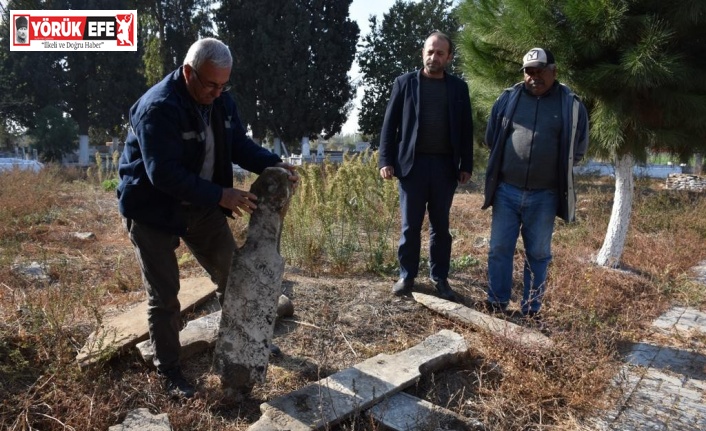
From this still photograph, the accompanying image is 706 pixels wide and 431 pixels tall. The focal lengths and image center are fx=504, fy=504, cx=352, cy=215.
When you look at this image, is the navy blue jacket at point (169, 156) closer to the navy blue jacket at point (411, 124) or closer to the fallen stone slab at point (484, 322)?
the navy blue jacket at point (411, 124)

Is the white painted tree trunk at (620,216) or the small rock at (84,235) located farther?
the small rock at (84,235)

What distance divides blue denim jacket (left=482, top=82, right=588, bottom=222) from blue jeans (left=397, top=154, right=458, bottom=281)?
0.32 metres

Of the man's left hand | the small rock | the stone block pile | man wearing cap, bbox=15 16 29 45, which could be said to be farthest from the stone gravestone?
man wearing cap, bbox=15 16 29 45

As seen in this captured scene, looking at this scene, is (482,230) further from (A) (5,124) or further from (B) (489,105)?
(A) (5,124)

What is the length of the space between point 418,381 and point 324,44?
24.7 metres

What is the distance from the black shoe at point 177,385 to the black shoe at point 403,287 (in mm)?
1855

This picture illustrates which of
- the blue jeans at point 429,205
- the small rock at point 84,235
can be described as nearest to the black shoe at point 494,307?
the blue jeans at point 429,205

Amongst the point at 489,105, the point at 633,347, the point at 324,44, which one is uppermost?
the point at 324,44

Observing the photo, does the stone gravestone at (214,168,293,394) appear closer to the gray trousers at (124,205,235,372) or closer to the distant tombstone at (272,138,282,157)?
the gray trousers at (124,205,235,372)

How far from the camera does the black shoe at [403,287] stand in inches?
158

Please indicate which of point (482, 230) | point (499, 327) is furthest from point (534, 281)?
point (482, 230)

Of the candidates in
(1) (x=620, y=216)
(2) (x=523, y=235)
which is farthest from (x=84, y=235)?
(1) (x=620, y=216)

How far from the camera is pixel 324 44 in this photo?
1005 inches

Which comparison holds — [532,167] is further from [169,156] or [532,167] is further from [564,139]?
[169,156]
